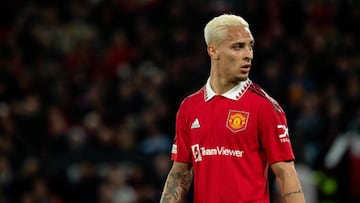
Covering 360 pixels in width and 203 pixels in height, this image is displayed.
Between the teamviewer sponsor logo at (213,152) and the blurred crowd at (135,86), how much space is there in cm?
480

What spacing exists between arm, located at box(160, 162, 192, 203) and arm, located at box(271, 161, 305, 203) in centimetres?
78

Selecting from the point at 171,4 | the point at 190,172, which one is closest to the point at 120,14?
the point at 171,4

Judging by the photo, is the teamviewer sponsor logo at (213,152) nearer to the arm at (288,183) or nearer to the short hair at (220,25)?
the arm at (288,183)

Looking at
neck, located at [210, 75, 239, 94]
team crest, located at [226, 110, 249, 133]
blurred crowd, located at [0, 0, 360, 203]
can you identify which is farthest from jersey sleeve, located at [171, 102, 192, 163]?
blurred crowd, located at [0, 0, 360, 203]

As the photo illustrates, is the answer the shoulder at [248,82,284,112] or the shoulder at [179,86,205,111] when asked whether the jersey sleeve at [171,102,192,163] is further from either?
the shoulder at [248,82,284,112]

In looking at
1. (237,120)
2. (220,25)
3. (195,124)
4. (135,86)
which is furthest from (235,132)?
(135,86)

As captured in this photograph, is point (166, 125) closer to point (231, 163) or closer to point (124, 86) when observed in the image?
point (124, 86)

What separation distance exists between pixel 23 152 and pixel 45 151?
1.14 feet

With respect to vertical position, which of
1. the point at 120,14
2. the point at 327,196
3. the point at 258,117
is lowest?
the point at 327,196

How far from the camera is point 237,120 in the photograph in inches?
231

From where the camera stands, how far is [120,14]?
17.5 meters

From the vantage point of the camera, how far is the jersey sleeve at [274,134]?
5750mm

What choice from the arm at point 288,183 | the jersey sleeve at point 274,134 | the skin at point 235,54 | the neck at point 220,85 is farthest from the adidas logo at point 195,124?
the arm at point 288,183

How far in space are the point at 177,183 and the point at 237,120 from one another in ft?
2.43
